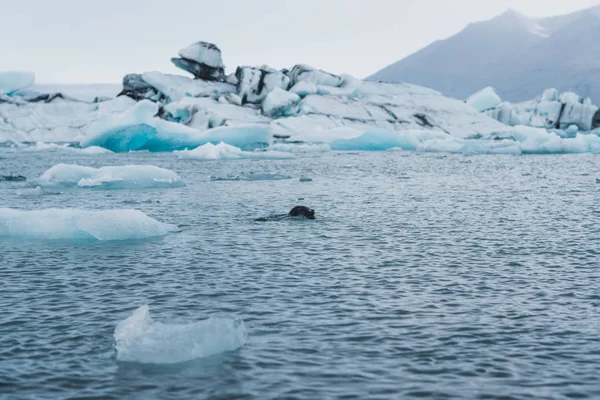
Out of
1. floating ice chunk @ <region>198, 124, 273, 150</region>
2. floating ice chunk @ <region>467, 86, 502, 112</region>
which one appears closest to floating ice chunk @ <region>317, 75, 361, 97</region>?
floating ice chunk @ <region>198, 124, 273, 150</region>

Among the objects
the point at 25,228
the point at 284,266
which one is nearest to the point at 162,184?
the point at 25,228

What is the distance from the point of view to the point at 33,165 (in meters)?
28.8

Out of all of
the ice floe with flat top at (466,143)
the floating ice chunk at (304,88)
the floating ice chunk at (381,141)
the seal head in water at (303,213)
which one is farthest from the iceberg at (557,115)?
the seal head in water at (303,213)

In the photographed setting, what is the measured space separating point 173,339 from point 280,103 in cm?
4328

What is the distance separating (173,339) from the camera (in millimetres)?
5230

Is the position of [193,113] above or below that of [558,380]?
above

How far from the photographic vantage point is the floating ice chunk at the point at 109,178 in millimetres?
18266

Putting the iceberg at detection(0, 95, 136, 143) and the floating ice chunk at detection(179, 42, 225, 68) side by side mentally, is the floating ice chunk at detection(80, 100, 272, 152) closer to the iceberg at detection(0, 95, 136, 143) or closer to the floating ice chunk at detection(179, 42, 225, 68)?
the iceberg at detection(0, 95, 136, 143)

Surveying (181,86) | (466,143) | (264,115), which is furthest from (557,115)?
(181,86)

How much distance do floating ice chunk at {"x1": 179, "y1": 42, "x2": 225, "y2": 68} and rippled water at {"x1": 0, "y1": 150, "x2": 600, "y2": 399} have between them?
4458 cm

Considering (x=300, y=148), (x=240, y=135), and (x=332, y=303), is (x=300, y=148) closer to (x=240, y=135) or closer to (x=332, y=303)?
Result: (x=240, y=135)

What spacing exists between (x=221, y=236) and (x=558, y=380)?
6651 millimetres

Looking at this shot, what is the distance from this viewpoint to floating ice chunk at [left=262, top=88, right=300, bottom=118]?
47.8m

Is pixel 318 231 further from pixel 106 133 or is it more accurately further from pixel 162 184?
pixel 106 133
